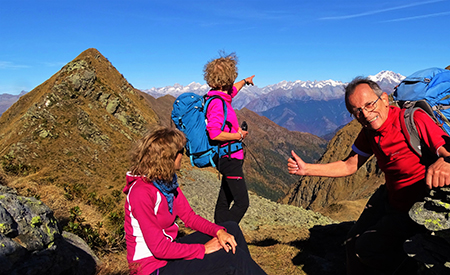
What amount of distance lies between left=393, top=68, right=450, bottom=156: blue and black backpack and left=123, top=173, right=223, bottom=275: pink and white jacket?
2.78 metres

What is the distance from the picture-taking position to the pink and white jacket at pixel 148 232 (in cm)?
299

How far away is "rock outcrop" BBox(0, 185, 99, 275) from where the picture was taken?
3.10 meters

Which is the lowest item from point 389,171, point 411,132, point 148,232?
point 148,232

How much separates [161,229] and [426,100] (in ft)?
11.2

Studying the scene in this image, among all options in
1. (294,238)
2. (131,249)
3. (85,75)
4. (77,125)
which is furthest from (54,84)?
(131,249)

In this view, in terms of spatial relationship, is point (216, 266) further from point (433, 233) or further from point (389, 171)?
point (389, 171)

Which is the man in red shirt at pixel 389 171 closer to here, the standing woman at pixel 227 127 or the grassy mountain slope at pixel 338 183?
the standing woman at pixel 227 127

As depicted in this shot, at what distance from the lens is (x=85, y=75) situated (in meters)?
33.4

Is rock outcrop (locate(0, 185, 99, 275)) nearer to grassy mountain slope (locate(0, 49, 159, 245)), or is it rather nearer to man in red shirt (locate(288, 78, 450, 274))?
grassy mountain slope (locate(0, 49, 159, 245))

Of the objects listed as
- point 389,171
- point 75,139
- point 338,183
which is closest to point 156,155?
point 389,171

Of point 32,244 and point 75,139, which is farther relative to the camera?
point 75,139

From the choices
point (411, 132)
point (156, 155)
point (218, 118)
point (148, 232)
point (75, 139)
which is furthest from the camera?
point (75, 139)

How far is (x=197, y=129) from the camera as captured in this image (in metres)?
4.73

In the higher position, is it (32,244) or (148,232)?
(148,232)
